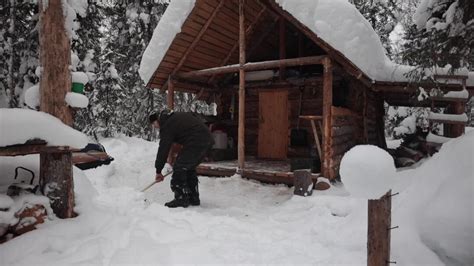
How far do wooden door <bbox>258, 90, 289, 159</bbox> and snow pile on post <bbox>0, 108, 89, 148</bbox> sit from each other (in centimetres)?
803

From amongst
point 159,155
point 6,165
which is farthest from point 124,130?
point 6,165

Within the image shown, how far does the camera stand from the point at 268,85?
11.3 meters

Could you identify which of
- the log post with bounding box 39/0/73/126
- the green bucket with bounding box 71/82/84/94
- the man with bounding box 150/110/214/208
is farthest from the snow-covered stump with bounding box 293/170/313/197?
the log post with bounding box 39/0/73/126

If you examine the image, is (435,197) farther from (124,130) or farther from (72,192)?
(124,130)

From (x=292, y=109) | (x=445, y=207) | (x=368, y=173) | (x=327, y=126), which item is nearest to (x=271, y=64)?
(x=327, y=126)

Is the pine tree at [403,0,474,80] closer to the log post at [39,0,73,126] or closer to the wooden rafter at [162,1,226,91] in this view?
the log post at [39,0,73,126]

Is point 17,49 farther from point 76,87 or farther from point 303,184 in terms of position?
point 303,184

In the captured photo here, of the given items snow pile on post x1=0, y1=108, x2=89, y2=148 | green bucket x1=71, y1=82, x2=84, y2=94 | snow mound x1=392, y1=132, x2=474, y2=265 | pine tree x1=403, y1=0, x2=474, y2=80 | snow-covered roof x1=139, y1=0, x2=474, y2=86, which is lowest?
snow mound x1=392, y1=132, x2=474, y2=265

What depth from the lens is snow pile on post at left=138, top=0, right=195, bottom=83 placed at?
332 inches

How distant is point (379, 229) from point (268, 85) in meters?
9.09

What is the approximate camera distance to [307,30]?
7191 mm

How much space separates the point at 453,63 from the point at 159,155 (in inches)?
193

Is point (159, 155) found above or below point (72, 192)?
above

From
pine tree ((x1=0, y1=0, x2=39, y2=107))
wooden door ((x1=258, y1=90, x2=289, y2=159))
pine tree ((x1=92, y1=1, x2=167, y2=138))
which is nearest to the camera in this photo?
pine tree ((x1=0, y1=0, x2=39, y2=107))
